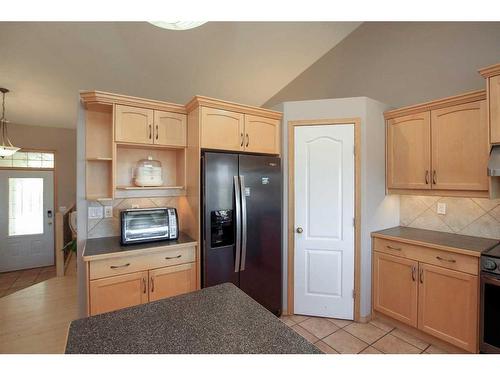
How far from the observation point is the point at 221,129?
233 centimetres

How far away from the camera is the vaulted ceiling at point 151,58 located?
258 cm

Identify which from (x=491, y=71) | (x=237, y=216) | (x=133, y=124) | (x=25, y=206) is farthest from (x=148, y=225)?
(x=25, y=206)

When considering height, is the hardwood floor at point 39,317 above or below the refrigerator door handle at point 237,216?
below

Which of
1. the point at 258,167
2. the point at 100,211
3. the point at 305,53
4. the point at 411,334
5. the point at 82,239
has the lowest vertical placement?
the point at 411,334

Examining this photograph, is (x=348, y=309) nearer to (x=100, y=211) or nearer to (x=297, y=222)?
(x=297, y=222)

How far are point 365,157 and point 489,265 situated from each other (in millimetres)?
1231

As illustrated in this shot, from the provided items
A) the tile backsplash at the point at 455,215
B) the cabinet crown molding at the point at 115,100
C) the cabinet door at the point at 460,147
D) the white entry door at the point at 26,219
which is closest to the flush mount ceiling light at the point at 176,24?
the cabinet crown molding at the point at 115,100

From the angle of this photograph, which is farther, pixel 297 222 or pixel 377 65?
pixel 377 65

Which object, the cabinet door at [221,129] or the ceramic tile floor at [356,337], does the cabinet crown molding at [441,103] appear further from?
the ceramic tile floor at [356,337]

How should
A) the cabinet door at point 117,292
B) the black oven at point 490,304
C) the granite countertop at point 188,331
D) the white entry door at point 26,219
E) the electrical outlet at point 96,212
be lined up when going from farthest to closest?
the white entry door at point 26,219 < the electrical outlet at point 96,212 < the cabinet door at point 117,292 < the black oven at point 490,304 < the granite countertop at point 188,331

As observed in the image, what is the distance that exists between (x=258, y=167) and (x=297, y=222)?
72 cm

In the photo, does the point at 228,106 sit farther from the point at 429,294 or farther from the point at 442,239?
the point at 429,294

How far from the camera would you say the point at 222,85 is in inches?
152

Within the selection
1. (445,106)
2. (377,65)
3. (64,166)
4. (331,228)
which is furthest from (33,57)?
(445,106)
